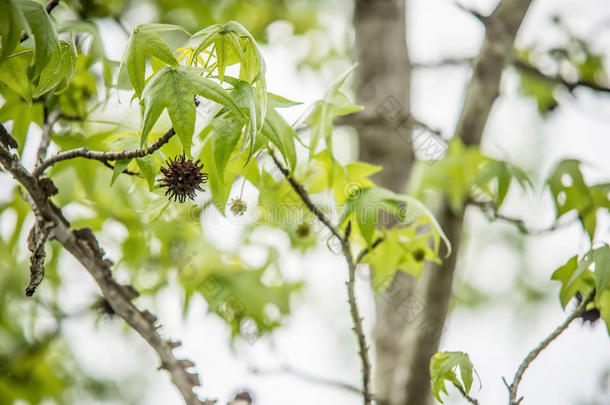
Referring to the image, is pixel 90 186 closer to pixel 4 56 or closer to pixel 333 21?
pixel 4 56

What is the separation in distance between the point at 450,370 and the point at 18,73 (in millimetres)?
553

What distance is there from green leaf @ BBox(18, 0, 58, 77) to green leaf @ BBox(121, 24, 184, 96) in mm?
65

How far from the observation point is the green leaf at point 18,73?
1.75 ft

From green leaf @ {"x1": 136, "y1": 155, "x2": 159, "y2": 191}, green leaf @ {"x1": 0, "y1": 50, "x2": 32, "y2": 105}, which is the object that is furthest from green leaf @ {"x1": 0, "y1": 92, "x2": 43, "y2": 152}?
green leaf @ {"x1": 136, "y1": 155, "x2": 159, "y2": 191}

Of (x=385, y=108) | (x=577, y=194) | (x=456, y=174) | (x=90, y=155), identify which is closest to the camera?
(x=90, y=155)

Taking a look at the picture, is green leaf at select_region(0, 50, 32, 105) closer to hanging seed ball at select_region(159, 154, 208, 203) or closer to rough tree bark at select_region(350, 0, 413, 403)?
hanging seed ball at select_region(159, 154, 208, 203)

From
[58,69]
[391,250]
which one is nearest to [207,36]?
[58,69]

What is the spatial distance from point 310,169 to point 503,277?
2.21m

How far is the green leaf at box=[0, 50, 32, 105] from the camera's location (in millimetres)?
532

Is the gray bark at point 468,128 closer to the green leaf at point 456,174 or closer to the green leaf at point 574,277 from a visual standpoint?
the green leaf at point 456,174

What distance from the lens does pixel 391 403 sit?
0.97 m

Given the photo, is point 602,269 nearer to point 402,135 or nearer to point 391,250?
point 391,250

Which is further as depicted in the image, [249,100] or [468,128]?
[468,128]

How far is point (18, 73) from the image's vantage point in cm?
54
